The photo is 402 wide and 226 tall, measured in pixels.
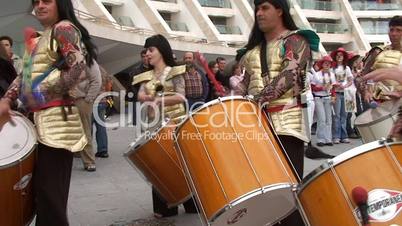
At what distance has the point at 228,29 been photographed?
41.4 meters

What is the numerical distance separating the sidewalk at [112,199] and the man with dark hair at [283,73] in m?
1.40

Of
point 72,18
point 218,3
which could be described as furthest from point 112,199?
point 218,3

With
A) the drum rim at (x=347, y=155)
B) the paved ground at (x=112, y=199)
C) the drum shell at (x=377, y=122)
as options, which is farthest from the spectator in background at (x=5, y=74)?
the drum rim at (x=347, y=155)

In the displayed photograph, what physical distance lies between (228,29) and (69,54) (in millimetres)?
39015

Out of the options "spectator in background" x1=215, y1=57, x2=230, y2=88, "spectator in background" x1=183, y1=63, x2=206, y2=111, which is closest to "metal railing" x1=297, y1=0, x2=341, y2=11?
"spectator in background" x1=215, y1=57, x2=230, y2=88

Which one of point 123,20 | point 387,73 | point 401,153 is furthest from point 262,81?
point 123,20

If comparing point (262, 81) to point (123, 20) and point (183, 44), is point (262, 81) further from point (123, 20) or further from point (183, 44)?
point (123, 20)

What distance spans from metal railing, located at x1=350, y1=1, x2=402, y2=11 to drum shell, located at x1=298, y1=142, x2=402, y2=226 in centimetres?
5013

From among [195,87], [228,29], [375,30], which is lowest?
[375,30]

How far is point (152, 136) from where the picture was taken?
13.0ft

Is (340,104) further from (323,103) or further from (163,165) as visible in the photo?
(163,165)

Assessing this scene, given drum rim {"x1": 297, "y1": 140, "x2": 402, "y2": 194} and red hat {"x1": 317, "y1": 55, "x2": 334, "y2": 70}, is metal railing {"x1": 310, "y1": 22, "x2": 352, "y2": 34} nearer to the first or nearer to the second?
red hat {"x1": 317, "y1": 55, "x2": 334, "y2": 70}

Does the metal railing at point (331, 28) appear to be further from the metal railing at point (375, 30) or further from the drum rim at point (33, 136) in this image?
the drum rim at point (33, 136)

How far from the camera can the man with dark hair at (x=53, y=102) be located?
304 centimetres
